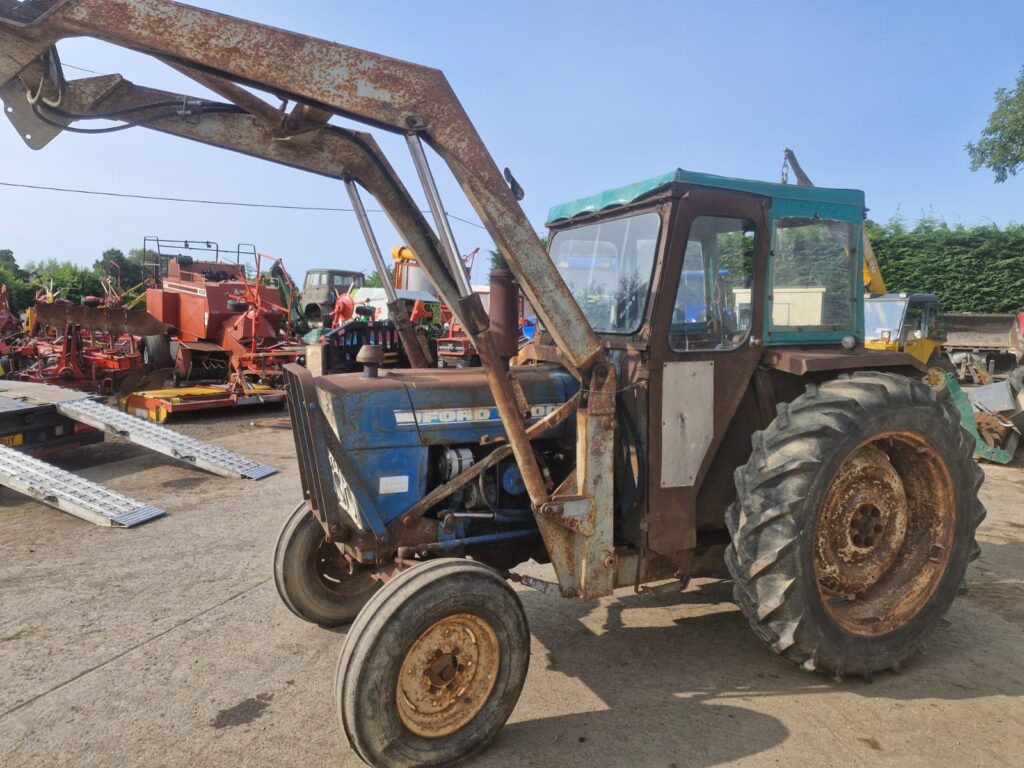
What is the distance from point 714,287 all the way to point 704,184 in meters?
0.49

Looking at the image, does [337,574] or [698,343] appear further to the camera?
[337,574]

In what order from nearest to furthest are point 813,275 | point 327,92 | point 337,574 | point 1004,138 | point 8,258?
point 327,92, point 813,275, point 337,574, point 1004,138, point 8,258

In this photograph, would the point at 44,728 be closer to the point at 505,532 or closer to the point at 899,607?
the point at 505,532

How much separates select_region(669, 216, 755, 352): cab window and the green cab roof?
0.17 meters

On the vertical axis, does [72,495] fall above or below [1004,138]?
below

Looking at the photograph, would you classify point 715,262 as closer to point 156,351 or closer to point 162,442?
point 162,442

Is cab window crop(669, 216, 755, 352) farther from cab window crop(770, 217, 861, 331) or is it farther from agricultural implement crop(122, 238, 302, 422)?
agricultural implement crop(122, 238, 302, 422)

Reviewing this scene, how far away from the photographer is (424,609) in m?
2.50

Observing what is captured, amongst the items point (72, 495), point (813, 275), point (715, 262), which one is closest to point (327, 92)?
point (715, 262)

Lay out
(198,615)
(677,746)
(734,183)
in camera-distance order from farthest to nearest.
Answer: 1. (198,615)
2. (734,183)
3. (677,746)

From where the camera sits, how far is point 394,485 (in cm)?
305

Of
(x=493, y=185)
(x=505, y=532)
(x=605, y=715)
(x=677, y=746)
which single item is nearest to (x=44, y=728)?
(x=505, y=532)

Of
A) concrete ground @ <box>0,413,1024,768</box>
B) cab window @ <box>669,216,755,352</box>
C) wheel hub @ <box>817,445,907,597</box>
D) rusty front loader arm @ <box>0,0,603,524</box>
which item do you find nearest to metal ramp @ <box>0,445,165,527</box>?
concrete ground @ <box>0,413,1024,768</box>

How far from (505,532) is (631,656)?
0.93 metres
